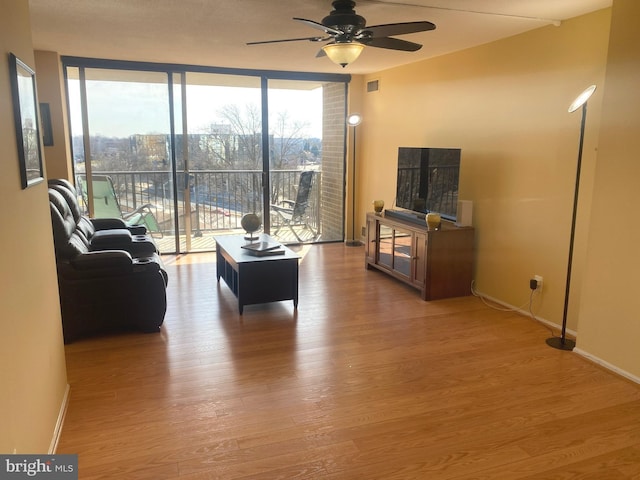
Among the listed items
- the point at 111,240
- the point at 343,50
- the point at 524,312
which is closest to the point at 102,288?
the point at 111,240

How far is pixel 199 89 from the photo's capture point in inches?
227

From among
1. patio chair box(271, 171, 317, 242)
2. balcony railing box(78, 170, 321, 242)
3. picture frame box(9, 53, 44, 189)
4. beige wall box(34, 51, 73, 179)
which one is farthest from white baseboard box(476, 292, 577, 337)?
beige wall box(34, 51, 73, 179)

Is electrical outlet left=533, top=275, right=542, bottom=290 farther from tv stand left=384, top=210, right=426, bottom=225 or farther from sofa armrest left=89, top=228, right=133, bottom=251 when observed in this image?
sofa armrest left=89, top=228, right=133, bottom=251

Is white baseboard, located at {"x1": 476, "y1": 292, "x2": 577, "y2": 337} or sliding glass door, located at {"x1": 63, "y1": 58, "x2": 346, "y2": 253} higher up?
sliding glass door, located at {"x1": 63, "y1": 58, "x2": 346, "y2": 253}

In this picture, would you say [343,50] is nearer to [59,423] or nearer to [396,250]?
[396,250]

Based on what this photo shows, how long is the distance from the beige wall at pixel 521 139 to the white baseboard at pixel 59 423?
10.9 ft

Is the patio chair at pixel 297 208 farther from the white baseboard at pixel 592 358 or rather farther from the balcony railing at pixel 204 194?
the white baseboard at pixel 592 358

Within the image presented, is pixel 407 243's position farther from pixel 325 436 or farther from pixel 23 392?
pixel 23 392

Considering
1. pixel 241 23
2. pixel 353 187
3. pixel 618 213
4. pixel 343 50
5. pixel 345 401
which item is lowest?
pixel 345 401

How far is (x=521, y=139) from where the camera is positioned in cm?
391

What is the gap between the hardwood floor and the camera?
7.01 feet

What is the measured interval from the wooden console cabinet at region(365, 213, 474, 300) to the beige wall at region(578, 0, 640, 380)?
134 cm

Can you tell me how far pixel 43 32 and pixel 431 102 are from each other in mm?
3567

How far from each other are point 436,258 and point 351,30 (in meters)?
2.17
